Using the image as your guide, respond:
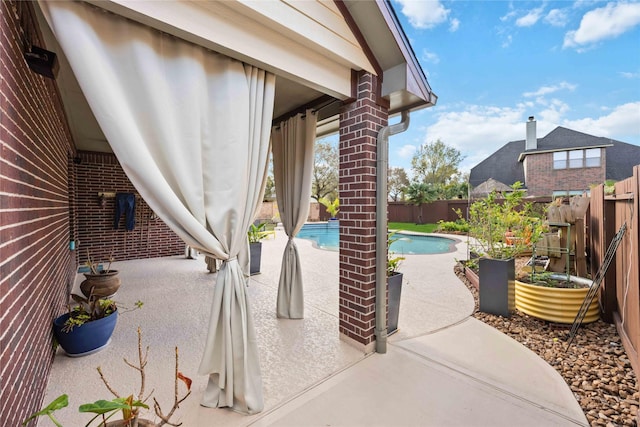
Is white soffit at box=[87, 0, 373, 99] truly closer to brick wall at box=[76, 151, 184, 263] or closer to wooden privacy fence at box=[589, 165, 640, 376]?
wooden privacy fence at box=[589, 165, 640, 376]

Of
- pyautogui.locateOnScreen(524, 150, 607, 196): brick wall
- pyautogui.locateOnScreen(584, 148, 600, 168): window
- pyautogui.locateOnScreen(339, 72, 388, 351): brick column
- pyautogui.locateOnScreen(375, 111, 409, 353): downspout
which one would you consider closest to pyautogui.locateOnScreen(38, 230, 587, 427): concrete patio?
pyautogui.locateOnScreen(375, 111, 409, 353): downspout

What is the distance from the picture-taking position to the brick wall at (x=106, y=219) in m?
6.71

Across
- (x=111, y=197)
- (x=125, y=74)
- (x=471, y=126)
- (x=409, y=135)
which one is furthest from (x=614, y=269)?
(x=471, y=126)

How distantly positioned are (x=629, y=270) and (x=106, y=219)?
9.32 meters

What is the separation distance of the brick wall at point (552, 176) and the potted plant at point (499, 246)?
17.1 metres

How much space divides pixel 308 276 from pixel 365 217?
3361 millimetres

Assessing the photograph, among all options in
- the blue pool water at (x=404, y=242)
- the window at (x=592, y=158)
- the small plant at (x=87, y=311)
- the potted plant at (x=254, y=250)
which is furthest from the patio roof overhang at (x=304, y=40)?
the window at (x=592, y=158)

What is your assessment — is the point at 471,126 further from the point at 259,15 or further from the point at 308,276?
the point at 259,15

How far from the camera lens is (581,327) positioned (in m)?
3.33

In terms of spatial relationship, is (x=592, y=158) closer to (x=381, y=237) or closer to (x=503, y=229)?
(x=503, y=229)

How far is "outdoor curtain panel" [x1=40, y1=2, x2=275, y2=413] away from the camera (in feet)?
5.22

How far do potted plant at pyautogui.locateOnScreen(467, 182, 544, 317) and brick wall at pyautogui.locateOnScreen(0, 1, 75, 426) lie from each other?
442cm

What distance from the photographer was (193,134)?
1.91m

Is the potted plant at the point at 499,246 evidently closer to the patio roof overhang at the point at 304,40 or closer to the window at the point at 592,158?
the patio roof overhang at the point at 304,40
